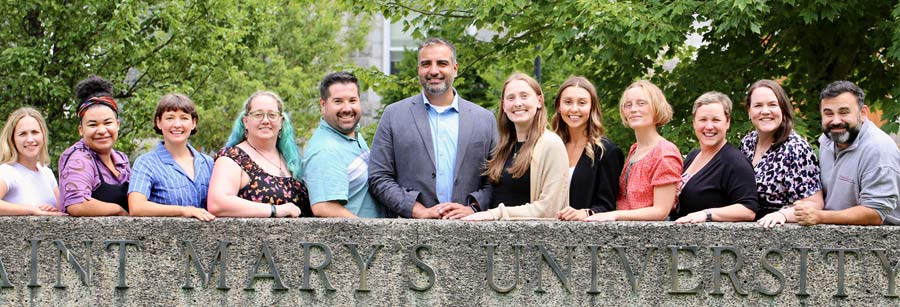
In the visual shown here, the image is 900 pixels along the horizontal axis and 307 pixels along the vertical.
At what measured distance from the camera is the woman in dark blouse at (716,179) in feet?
20.3

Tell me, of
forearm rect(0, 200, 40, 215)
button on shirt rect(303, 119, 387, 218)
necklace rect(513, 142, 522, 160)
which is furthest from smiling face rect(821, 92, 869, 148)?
forearm rect(0, 200, 40, 215)

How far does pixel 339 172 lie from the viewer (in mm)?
6586

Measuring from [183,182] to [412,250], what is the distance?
136cm

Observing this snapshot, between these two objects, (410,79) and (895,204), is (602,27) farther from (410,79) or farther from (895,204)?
(895,204)

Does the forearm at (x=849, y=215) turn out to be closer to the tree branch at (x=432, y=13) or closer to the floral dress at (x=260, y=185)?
the floral dress at (x=260, y=185)

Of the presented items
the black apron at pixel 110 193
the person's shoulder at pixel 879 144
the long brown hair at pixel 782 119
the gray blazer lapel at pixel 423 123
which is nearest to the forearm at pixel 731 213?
the long brown hair at pixel 782 119

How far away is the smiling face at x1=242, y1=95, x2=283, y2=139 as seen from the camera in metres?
6.50

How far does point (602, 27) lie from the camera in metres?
10.6

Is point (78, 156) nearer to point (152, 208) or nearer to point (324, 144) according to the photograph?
point (152, 208)

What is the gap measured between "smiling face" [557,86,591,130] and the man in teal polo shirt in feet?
3.92

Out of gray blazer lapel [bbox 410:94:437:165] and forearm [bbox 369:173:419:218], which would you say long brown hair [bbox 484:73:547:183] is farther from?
forearm [bbox 369:173:419:218]

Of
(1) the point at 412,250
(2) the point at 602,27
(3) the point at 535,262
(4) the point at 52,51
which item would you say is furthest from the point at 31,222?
(4) the point at 52,51

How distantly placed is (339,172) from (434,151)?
555 millimetres

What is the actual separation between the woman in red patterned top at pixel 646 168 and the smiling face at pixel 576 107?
0.69ft
